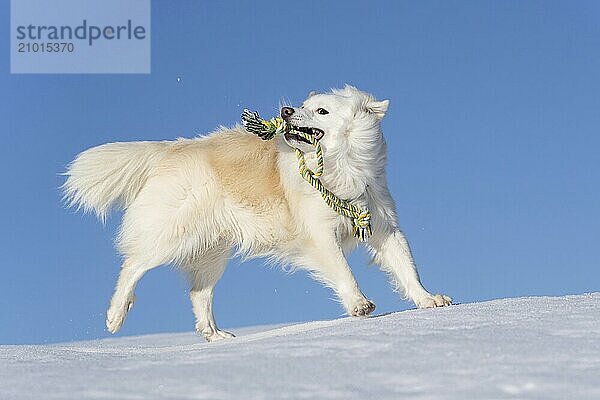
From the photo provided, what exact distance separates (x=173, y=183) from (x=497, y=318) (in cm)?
333

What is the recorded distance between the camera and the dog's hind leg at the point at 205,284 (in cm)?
765

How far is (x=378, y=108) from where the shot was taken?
6926 millimetres

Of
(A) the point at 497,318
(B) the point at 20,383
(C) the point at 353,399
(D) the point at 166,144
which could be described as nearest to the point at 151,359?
(B) the point at 20,383

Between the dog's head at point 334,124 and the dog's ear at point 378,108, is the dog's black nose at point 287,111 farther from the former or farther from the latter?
the dog's ear at point 378,108

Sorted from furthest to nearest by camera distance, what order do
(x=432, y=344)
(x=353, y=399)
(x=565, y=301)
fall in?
(x=565, y=301), (x=432, y=344), (x=353, y=399)

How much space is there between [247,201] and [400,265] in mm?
1332

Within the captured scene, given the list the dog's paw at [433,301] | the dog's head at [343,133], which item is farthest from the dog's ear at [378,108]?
the dog's paw at [433,301]

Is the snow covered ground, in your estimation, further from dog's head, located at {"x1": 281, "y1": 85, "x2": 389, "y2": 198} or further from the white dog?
dog's head, located at {"x1": 281, "y1": 85, "x2": 389, "y2": 198}

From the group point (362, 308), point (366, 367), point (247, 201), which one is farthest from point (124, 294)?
point (366, 367)

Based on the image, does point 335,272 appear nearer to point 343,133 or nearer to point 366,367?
point 343,133

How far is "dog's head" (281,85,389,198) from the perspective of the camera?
6773 mm

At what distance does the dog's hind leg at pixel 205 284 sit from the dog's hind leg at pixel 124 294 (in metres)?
0.54

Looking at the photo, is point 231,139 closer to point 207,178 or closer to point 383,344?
point 207,178

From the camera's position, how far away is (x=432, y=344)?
3.90 m
